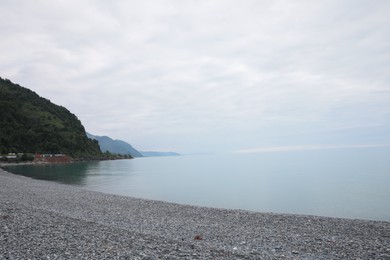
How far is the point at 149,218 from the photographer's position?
23.7 m

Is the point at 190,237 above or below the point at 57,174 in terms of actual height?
above

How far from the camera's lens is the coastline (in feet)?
39.0

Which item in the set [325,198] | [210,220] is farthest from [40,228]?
[325,198]

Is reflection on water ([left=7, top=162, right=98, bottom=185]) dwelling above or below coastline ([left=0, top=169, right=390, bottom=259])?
below

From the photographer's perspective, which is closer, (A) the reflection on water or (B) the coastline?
(B) the coastline

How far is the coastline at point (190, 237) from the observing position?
11.9 metres

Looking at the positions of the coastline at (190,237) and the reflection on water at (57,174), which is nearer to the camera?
the coastline at (190,237)

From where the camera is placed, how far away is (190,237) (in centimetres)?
1722

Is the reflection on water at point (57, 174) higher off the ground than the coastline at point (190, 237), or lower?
lower

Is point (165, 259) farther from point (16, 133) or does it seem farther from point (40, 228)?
point (16, 133)

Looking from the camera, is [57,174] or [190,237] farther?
[57,174]

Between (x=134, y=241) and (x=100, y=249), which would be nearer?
(x=100, y=249)

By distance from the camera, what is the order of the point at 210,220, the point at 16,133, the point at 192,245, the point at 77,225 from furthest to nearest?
the point at 16,133 → the point at 210,220 → the point at 77,225 → the point at 192,245

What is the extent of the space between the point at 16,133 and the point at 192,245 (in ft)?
630
